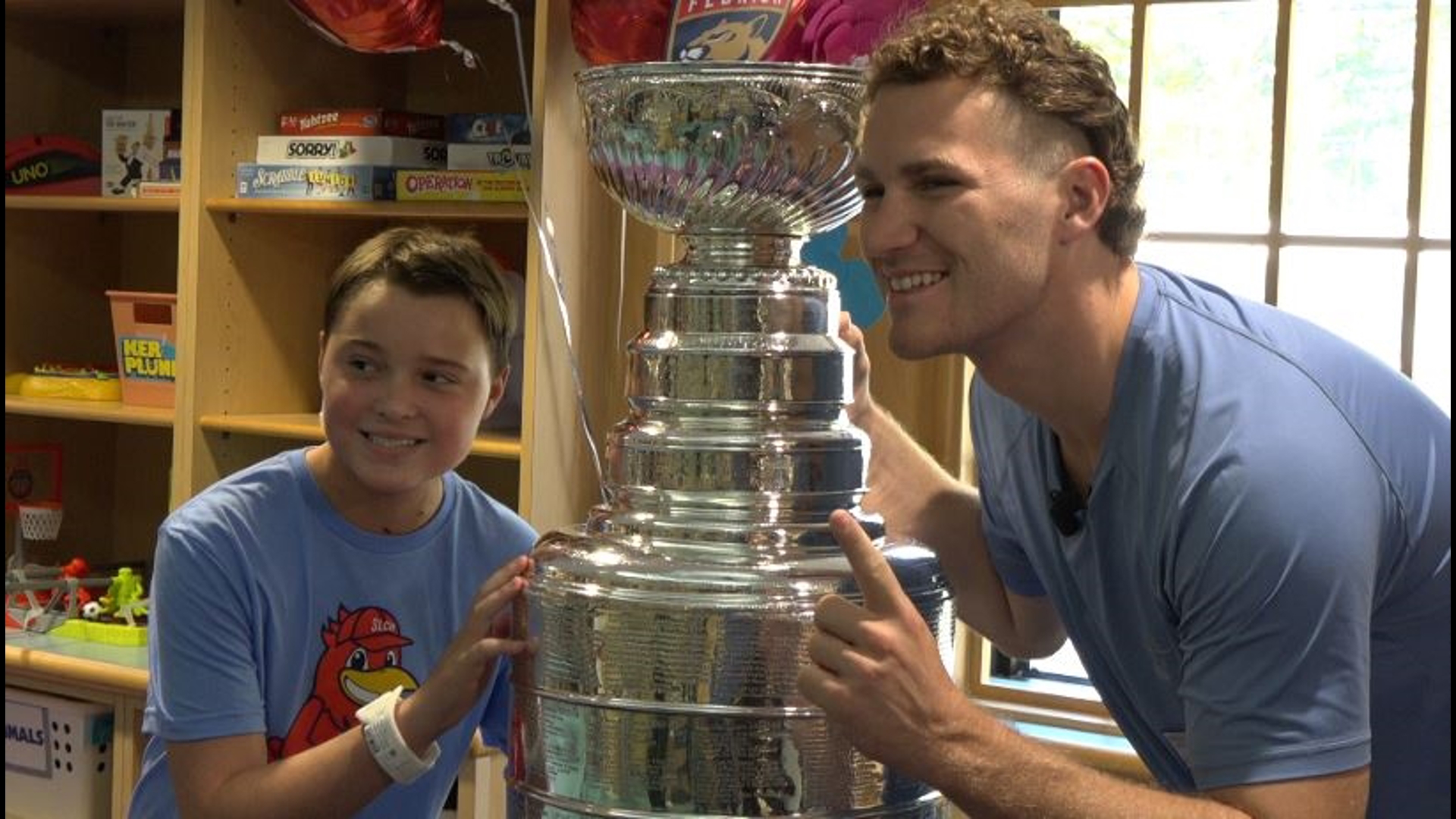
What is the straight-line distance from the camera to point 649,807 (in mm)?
941

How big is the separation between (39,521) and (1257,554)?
2.70 metres

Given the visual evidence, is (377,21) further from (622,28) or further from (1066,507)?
(1066,507)

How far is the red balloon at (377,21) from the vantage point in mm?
→ 2594

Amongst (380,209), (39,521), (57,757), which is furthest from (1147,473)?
(39,521)

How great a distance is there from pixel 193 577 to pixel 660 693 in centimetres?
55

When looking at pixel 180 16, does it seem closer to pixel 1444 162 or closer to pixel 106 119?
pixel 106 119

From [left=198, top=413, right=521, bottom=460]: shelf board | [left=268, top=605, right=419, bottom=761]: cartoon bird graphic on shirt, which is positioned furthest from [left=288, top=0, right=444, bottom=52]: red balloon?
[left=268, top=605, right=419, bottom=761]: cartoon bird graphic on shirt

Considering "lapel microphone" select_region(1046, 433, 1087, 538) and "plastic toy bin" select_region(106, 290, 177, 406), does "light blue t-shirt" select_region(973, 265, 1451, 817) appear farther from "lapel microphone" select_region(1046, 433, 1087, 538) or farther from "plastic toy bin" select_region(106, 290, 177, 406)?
"plastic toy bin" select_region(106, 290, 177, 406)

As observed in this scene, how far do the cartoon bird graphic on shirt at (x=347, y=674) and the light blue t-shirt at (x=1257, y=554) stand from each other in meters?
0.48

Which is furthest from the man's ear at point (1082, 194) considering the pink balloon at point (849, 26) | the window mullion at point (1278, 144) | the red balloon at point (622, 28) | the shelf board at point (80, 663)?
the shelf board at point (80, 663)

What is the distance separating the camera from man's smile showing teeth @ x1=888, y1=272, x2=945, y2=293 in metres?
1.14

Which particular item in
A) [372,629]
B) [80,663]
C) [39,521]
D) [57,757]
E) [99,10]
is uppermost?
[99,10]

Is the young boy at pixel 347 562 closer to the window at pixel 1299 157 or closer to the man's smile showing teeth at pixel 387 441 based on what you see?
the man's smile showing teeth at pixel 387 441

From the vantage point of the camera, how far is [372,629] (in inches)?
56.2
